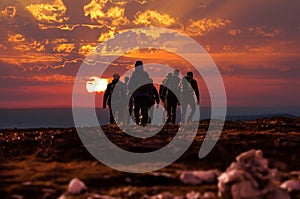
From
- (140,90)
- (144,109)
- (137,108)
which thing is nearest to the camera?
(140,90)

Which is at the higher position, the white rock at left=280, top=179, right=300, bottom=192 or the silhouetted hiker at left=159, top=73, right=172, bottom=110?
the silhouetted hiker at left=159, top=73, right=172, bottom=110

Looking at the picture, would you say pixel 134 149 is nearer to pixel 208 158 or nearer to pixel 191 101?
pixel 208 158

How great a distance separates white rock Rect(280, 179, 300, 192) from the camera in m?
10.0

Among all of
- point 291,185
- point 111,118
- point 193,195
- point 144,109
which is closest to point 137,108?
point 144,109

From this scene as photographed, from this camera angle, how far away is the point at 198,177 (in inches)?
432

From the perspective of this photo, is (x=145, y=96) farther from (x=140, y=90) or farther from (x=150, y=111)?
(x=150, y=111)

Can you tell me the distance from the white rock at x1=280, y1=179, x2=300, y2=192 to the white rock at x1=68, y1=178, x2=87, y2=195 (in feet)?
13.3

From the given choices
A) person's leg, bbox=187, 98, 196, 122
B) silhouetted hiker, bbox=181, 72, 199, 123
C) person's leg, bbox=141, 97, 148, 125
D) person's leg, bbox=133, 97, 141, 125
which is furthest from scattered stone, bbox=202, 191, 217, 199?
person's leg, bbox=187, 98, 196, 122

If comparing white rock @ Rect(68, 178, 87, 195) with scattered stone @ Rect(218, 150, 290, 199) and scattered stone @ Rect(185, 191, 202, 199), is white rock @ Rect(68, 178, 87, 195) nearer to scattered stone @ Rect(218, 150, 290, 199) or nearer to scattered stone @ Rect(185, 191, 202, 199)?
scattered stone @ Rect(185, 191, 202, 199)

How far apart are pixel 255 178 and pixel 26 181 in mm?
5208

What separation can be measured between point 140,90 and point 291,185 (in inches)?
751

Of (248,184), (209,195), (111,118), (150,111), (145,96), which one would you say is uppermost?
(145,96)

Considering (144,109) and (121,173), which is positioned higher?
(144,109)

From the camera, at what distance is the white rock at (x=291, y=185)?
32.9 feet
